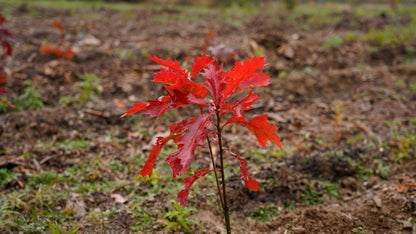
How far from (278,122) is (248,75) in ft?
8.80

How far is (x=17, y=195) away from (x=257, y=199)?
212 centimetres

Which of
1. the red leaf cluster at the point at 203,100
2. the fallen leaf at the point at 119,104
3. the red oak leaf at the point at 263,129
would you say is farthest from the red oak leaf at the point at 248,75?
the fallen leaf at the point at 119,104

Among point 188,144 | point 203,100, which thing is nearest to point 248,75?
point 203,100

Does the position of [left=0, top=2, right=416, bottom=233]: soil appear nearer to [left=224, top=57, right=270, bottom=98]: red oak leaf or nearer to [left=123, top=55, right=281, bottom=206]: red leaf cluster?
[left=123, top=55, right=281, bottom=206]: red leaf cluster

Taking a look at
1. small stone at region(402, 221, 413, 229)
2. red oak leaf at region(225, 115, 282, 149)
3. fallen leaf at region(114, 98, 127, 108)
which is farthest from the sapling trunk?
fallen leaf at region(114, 98, 127, 108)

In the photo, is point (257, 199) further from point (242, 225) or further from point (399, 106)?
point (399, 106)

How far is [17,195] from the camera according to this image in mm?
2617

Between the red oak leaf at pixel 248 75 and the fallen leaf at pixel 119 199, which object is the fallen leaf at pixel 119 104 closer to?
the fallen leaf at pixel 119 199

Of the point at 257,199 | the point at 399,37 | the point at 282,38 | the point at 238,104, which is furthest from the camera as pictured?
the point at 399,37

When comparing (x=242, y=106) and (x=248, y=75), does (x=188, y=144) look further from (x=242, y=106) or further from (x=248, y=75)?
(x=248, y=75)

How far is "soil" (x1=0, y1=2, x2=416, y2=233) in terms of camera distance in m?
2.56

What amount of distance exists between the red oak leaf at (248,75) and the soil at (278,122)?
1.36 metres

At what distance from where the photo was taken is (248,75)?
1562mm

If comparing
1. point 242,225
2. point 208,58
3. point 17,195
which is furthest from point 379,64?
point 17,195
